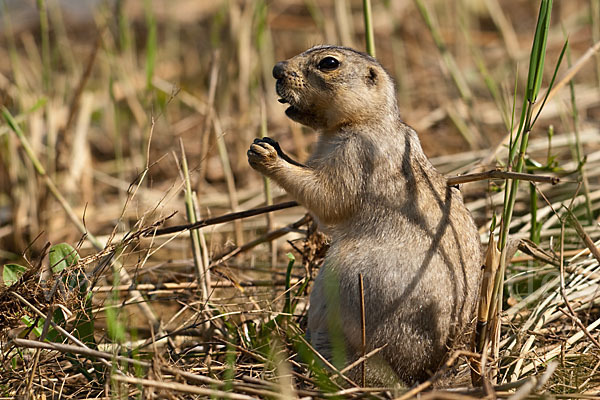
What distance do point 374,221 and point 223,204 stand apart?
2.69 meters

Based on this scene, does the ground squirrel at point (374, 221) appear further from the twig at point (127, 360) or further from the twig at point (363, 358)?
the twig at point (127, 360)

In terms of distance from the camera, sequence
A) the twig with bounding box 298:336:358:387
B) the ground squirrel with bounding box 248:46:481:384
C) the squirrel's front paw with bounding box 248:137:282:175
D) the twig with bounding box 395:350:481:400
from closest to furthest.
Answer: the twig with bounding box 395:350:481:400 < the twig with bounding box 298:336:358:387 < the ground squirrel with bounding box 248:46:481:384 < the squirrel's front paw with bounding box 248:137:282:175

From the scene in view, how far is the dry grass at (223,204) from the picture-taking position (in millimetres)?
2879

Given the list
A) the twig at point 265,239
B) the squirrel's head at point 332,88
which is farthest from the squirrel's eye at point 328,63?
the twig at point 265,239

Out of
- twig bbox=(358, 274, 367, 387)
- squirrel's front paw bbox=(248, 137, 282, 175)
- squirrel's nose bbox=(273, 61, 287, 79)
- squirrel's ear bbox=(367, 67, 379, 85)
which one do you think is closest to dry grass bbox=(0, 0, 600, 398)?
twig bbox=(358, 274, 367, 387)

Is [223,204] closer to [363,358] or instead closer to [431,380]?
[363,358]

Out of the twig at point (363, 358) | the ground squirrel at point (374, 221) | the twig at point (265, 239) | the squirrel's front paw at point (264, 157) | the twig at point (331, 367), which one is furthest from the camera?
the twig at point (265, 239)

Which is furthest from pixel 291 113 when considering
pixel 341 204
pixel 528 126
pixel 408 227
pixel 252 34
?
pixel 252 34

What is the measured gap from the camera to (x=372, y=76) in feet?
10.6

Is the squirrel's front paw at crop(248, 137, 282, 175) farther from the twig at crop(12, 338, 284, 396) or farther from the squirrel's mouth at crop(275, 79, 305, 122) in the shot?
the twig at crop(12, 338, 284, 396)

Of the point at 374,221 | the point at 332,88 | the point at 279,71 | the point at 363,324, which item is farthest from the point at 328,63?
the point at 363,324

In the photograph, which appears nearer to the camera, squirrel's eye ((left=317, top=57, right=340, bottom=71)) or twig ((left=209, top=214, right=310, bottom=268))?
squirrel's eye ((left=317, top=57, right=340, bottom=71))

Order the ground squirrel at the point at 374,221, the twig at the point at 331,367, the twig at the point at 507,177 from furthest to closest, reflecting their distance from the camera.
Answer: the ground squirrel at the point at 374,221
the twig at the point at 331,367
the twig at the point at 507,177

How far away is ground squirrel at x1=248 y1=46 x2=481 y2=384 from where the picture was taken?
113 inches
